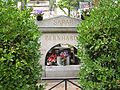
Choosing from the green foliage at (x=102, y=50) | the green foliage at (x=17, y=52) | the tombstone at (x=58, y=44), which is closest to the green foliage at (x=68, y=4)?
the tombstone at (x=58, y=44)

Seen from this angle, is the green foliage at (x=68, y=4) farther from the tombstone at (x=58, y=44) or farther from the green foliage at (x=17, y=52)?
the green foliage at (x=17, y=52)

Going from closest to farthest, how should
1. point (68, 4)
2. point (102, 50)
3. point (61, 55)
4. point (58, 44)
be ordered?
point (102, 50) → point (61, 55) → point (58, 44) → point (68, 4)

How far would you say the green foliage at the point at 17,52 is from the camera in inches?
142

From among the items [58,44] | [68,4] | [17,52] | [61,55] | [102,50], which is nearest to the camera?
[17,52]

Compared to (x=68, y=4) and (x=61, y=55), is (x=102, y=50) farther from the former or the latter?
(x=68, y=4)

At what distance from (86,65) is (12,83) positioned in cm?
95

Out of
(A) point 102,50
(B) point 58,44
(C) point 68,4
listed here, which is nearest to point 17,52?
(A) point 102,50

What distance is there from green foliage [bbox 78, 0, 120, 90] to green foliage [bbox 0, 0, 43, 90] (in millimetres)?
632

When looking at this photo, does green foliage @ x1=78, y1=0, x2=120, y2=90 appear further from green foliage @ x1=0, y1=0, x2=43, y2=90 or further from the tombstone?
the tombstone

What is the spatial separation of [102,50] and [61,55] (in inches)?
230

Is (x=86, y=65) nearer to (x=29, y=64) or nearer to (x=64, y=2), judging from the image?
(x=29, y=64)

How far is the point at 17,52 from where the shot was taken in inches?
144

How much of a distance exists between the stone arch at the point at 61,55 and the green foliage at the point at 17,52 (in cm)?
595

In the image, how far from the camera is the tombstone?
387 inches
